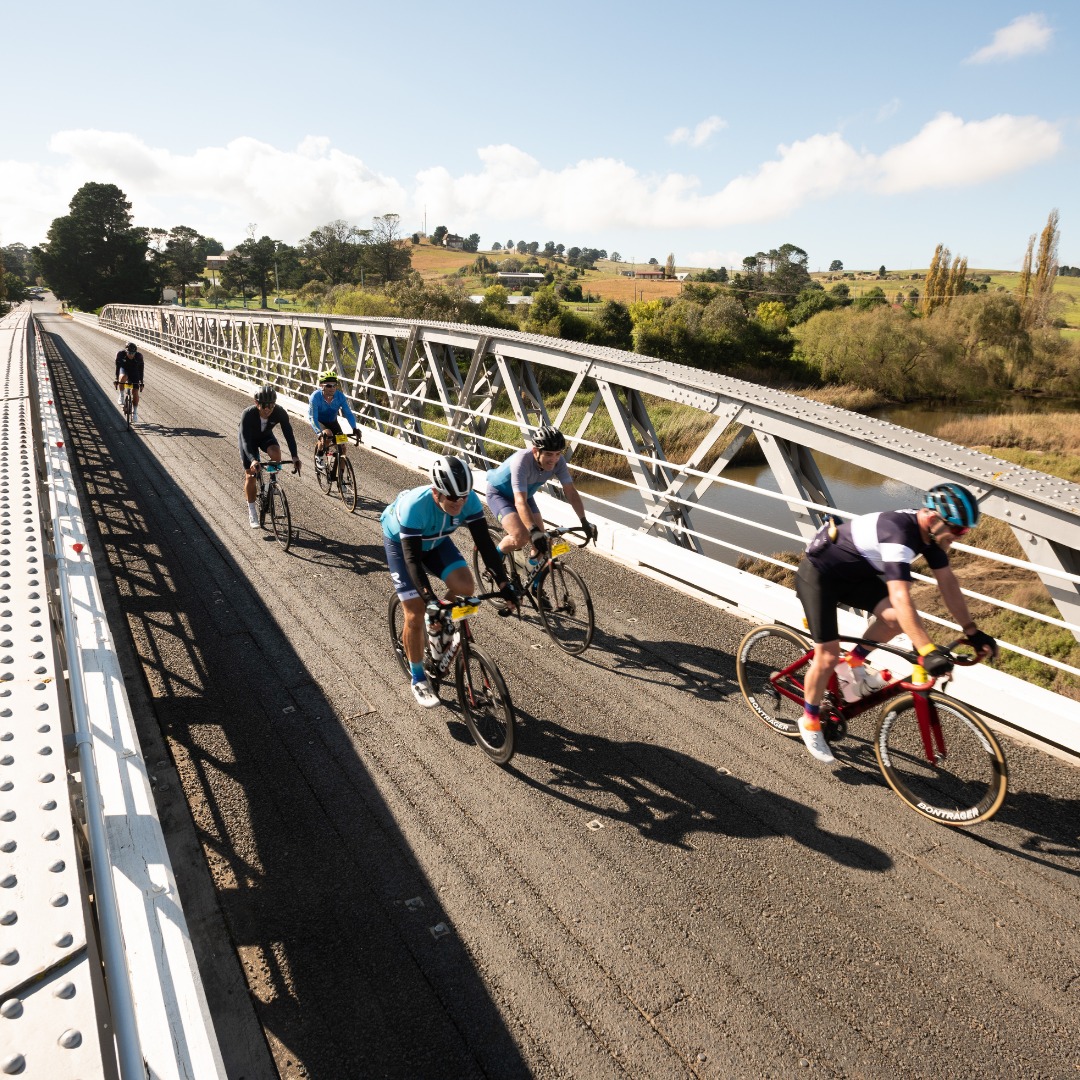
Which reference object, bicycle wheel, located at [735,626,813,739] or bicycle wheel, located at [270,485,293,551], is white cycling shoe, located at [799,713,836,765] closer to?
bicycle wheel, located at [735,626,813,739]

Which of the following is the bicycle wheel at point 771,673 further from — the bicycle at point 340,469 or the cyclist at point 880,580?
the bicycle at point 340,469

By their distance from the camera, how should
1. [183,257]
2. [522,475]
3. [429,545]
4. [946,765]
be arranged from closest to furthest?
[946,765]
[429,545]
[522,475]
[183,257]

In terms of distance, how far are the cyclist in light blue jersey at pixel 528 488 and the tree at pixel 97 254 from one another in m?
112

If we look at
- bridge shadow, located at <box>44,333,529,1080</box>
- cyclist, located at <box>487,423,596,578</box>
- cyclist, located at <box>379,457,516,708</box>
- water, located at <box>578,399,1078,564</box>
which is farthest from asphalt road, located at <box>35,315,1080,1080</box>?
water, located at <box>578,399,1078,564</box>

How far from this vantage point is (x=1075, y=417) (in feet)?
104

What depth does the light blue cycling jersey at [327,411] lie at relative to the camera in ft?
33.5

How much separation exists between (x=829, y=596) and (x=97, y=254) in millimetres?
118293

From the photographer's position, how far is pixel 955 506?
12.1 feet

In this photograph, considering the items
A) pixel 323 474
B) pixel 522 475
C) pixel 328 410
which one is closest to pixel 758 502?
pixel 323 474

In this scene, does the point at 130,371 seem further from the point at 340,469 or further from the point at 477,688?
the point at 477,688

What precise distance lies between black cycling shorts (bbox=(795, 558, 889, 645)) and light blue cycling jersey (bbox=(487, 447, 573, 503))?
2336mm

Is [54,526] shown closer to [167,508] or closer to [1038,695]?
[167,508]

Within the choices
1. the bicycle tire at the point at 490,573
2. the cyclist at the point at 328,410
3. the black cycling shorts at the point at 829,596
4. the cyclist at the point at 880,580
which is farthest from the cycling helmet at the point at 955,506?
the cyclist at the point at 328,410

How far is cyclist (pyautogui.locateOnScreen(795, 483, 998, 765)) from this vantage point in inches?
150
